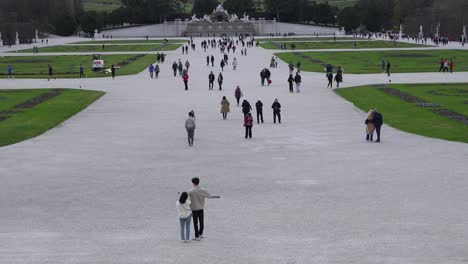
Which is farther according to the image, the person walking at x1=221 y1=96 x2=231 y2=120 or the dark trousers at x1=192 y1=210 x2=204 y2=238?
the person walking at x1=221 y1=96 x2=231 y2=120

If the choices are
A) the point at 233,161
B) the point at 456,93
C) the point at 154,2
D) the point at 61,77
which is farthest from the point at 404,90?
the point at 154,2

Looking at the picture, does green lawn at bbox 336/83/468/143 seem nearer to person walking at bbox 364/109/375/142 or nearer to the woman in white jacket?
person walking at bbox 364/109/375/142

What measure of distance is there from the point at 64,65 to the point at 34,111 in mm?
36606

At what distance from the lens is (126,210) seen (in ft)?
60.8

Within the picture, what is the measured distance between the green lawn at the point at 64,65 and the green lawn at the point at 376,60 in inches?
596

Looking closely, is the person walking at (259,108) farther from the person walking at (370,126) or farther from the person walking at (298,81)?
the person walking at (298,81)

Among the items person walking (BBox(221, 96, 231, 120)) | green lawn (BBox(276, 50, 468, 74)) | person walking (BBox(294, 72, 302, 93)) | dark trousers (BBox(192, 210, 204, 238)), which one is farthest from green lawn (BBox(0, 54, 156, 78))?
dark trousers (BBox(192, 210, 204, 238))

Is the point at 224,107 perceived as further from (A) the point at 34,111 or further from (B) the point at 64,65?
(B) the point at 64,65

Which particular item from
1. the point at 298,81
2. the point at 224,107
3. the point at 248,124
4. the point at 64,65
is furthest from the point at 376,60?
the point at 248,124

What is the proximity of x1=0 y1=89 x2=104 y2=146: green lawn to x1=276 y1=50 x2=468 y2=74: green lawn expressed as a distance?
2409cm

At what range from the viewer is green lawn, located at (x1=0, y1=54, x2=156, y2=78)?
62438mm

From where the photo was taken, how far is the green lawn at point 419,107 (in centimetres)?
2997

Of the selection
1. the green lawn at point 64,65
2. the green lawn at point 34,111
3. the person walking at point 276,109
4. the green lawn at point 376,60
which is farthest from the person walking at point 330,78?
the green lawn at point 64,65

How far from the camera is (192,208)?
15906mm
